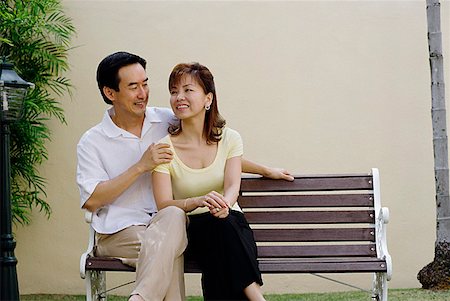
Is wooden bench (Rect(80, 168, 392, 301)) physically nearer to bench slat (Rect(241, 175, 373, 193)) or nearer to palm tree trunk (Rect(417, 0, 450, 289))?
bench slat (Rect(241, 175, 373, 193))

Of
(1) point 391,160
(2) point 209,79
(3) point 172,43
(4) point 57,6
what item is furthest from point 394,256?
(4) point 57,6

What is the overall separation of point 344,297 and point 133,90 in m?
2.45

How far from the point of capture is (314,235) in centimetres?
473

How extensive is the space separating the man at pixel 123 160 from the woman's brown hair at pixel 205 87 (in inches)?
6.6

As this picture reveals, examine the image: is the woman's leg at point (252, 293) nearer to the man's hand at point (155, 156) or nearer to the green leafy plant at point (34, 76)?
the man's hand at point (155, 156)

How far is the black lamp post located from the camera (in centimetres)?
424

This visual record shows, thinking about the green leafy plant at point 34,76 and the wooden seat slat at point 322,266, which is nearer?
the wooden seat slat at point 322,266

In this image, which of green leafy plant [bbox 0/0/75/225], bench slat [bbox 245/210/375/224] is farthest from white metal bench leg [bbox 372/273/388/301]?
green leafy plant [bbox 0/0/75/225]

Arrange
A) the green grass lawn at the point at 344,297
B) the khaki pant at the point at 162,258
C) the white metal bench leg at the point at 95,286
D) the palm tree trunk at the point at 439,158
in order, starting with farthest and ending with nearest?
the palm tree trunk at the point at 439,158 → the green grass lawn at the point at 344,297 → the white metal bench leg at the point at 95,286 → the khaki pant at the point at 162,258

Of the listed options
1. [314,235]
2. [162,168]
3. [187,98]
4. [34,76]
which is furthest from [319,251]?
[34,76]

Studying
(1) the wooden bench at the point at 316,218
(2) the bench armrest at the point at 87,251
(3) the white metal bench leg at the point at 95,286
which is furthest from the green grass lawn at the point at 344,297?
(2) the bench armrest at the point at 87,251

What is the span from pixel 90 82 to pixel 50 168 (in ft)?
2.14

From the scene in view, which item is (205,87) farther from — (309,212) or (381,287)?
(381,287)

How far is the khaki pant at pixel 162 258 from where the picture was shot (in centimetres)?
389
